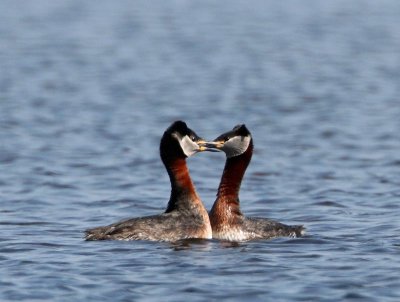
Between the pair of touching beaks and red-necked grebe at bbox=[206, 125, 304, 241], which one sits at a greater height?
the pair of touching beaks

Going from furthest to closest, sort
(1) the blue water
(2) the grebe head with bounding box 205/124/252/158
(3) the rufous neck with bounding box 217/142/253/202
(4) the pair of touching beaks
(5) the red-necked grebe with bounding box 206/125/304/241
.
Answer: (3) the rufous neck with bounding box 217/142/253/202, (2) the grebe head with bounding box 205/124/252/158, (4) the pair of touching beaks, (5) the red-necked grebe with bounding box 206/125/304/241, (1) the blue water

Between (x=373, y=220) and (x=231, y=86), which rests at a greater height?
(x=231, y=86)

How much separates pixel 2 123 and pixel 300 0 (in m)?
32.8

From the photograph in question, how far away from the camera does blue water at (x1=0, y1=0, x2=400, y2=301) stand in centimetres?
1527

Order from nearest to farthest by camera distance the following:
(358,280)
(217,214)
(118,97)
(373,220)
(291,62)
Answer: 1. (358,280)
2. (217,214)
3. (373,220)
4. (118,97)
5. (291,62)

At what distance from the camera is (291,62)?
42125 millimetres

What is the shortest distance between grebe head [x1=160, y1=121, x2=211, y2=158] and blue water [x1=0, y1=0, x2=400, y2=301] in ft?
4.74

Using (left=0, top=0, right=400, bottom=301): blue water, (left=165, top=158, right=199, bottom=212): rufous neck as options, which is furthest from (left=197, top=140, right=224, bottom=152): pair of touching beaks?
(left=0, top=0, right=400, bottom=301): blue water

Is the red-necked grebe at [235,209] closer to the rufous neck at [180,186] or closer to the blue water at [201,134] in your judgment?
the blue water at [201,134]

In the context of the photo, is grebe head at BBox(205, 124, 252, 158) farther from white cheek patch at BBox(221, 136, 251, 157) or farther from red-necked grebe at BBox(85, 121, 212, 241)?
red-necked grebe at BBox(85, 121, 212, 241)

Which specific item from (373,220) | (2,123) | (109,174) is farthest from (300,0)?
(373,220)

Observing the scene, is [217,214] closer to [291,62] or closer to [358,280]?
[358,280]

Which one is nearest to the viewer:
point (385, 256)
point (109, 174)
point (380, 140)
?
point (385, 256)

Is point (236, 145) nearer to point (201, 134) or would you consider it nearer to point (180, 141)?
point (180, 141)
